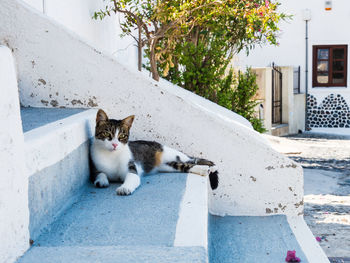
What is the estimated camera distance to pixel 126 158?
10.7 ft

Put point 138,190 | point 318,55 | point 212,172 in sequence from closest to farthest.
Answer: point 138,190, point 212,172, point 318,55

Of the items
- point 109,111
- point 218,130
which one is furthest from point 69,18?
point 218,130

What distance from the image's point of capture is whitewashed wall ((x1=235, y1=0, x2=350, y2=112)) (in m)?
17.5

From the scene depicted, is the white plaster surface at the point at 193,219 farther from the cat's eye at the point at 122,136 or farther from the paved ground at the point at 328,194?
the paved ground at the point at 328,194

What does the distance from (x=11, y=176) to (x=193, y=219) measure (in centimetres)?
88

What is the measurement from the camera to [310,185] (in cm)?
727

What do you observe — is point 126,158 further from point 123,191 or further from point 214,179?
point 214,179

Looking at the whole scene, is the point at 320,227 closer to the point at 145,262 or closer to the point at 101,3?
the point at 145,262

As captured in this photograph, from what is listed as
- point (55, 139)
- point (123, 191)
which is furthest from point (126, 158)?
point (55, 139)

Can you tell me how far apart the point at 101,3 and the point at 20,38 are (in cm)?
331

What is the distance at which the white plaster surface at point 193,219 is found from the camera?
191 centimetres

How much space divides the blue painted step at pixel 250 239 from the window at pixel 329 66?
51.0 ft

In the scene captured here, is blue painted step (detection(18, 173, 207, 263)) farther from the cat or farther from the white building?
the white building

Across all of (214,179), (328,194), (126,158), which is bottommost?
(328,194)
